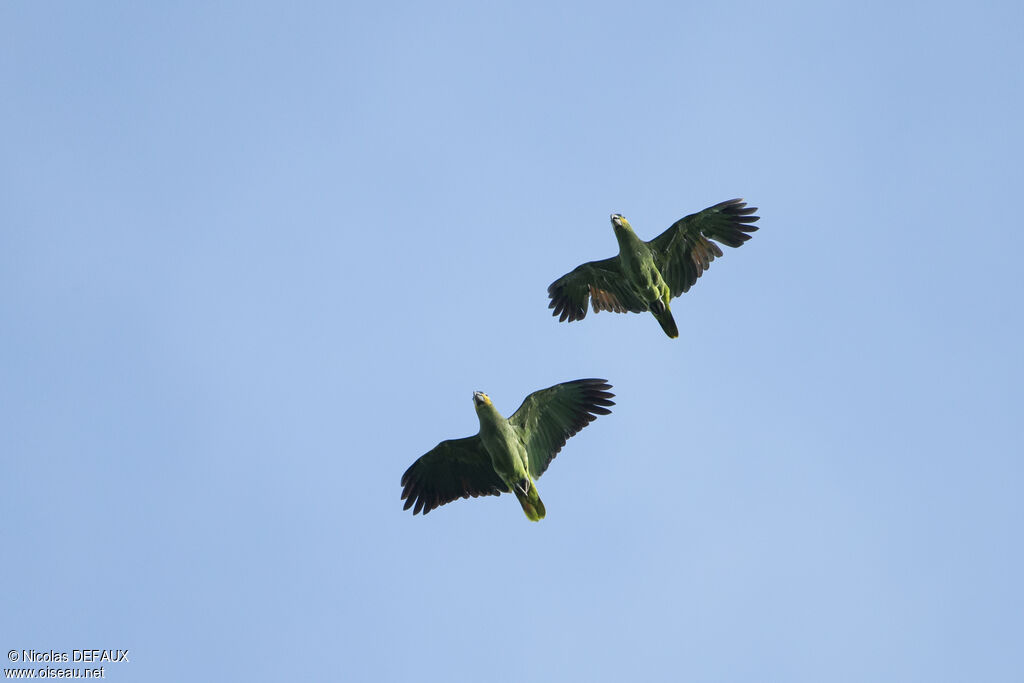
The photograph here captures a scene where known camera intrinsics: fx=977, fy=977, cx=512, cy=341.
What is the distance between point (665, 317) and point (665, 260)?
128 centimetres

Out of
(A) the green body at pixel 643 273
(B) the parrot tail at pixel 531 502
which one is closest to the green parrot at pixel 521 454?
(B) the parrot tail at pixel 531 502

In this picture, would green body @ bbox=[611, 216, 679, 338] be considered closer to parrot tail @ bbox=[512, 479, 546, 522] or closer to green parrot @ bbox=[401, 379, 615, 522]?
→ green parrot @ bbox=[401, 379, 615, 522]

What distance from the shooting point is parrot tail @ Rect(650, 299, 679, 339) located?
858 inches

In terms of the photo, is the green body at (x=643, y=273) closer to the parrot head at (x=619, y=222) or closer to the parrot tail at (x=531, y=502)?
the parrot head at (x=619, y=222)

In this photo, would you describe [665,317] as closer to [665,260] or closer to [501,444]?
[665,260]

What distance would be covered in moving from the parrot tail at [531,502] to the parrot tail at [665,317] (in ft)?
16.8

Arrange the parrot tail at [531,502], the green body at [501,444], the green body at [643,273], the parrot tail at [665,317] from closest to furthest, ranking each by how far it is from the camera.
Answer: the green body at [501,444] → the parrot tail at [531,502] → the green body at [643,273] → the parrot tail at [665,317]

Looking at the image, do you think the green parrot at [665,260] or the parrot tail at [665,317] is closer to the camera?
the green parrot at [665,260]

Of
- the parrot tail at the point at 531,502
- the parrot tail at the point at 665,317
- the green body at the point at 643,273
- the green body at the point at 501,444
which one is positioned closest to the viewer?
the green body at the point at 501,444

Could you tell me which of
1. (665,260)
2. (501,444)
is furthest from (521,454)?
(665,260)

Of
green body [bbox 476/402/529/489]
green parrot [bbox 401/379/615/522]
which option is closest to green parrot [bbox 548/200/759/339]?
green parrot [bbox 401/379/615/522]

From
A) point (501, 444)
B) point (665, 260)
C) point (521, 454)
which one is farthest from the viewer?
point (665, 260)

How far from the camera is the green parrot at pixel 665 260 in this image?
70.1ft

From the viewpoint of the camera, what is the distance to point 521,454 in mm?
19203
